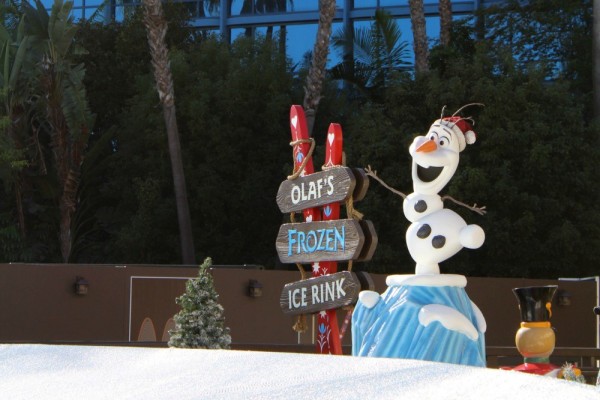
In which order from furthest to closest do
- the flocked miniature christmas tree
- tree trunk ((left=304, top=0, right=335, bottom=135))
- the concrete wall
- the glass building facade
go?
the glass building facade
tree trunk ((left=304, top=0, right=335, bottom=135))
the concrete wall
the flocked miniature christmas tree

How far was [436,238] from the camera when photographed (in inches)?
299

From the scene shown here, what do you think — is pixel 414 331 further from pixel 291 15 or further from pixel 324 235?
pixel 291 15

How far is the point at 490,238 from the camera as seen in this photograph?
69.4 ft

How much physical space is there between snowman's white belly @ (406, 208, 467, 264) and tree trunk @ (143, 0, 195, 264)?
47.5ft

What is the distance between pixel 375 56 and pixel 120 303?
13.7 meters

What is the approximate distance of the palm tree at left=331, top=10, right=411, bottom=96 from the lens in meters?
25.8

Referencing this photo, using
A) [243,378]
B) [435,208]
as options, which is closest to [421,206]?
[435,208]

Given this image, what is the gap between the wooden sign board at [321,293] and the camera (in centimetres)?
890

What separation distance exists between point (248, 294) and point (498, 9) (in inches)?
578

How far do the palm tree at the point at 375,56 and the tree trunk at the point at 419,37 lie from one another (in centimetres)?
169

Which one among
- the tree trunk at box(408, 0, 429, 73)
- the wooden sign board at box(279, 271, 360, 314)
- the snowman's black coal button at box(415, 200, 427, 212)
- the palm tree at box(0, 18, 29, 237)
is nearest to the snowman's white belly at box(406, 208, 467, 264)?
the snowman's black coal button at box(415, 200, 427, 212)

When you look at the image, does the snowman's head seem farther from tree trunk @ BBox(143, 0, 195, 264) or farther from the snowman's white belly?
tree trunk @ BBox(143, 0, 195, 264)

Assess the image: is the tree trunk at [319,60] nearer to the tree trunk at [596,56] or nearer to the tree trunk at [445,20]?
the tree trunk at [445,20]

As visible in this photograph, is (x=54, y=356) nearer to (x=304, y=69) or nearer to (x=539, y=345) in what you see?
(x=539, y=345)
